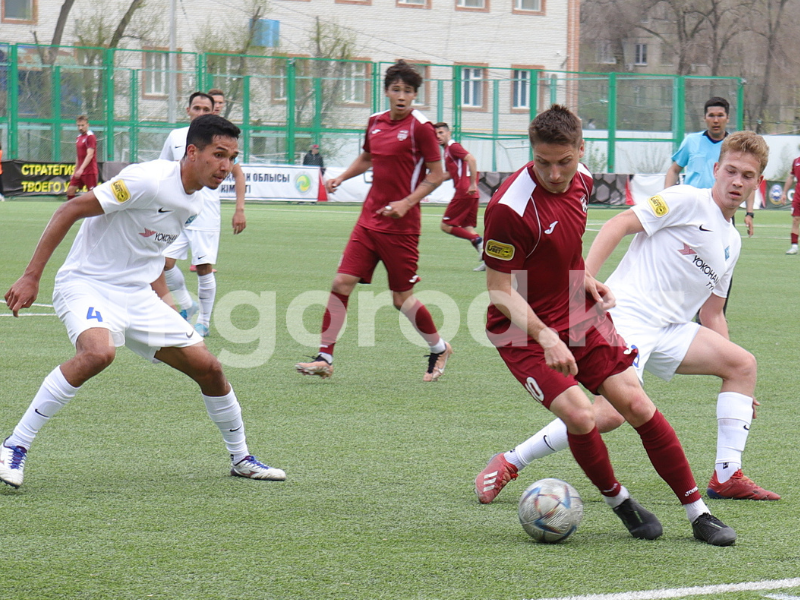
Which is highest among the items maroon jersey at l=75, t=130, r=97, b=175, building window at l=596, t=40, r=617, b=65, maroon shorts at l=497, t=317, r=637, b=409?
building window at l=596, t=40, r=617, b=65

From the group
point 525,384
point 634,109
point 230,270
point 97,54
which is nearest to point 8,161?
point 97,54

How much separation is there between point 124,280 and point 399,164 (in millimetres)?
3270

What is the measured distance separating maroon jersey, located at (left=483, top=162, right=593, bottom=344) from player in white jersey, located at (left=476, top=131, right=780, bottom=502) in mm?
546

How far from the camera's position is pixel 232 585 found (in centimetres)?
367

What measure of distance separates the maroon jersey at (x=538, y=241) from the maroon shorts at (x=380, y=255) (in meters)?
3.46

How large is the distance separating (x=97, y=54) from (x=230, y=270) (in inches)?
811

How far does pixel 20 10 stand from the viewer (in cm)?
4131

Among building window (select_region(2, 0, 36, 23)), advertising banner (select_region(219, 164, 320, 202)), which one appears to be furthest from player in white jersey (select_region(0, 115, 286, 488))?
building window (select_region(2, 0, 36, 23))

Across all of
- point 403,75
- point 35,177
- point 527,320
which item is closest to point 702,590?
point 527,320

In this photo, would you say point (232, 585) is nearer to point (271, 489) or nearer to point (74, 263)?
point (271, 489)

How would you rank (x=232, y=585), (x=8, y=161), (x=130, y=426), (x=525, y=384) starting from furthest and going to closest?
(x=8, y=161), (x=130, y=426), (x=525, y=384), (x=232, y=585)

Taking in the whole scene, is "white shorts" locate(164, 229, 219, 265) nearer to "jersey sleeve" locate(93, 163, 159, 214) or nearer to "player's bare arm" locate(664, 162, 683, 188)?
"player's bare arm" locate(664, 162, 683, 188)

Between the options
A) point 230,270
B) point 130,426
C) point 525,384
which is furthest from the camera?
point 230,270

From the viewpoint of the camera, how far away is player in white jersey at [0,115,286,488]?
187 inches
